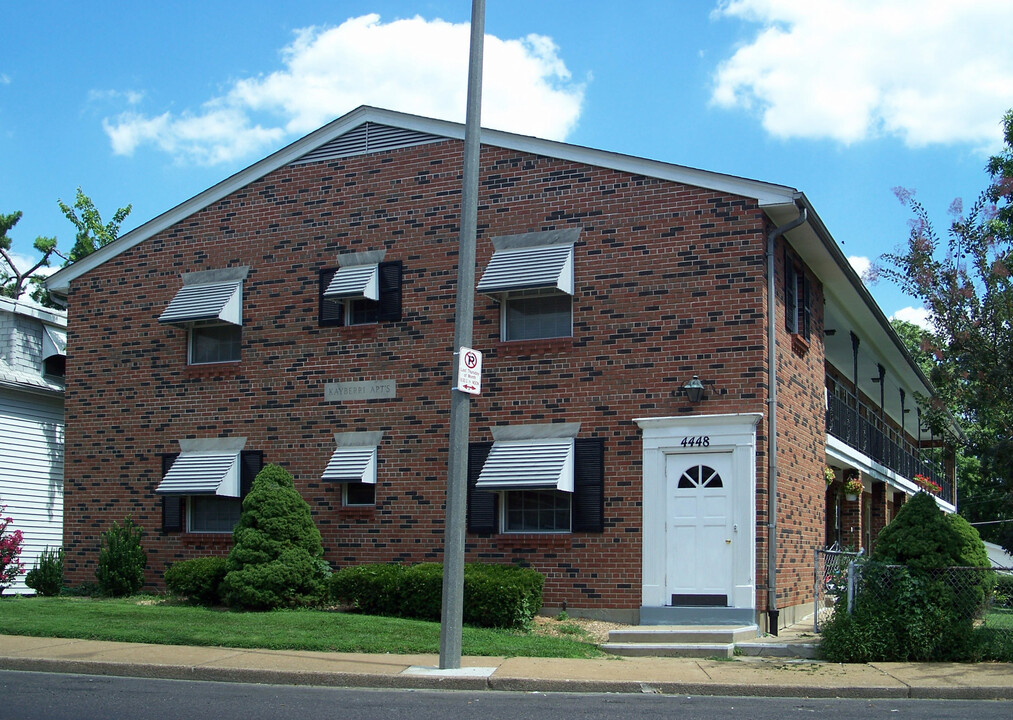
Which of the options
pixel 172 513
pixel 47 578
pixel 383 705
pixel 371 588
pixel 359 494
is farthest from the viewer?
pixel 47 578

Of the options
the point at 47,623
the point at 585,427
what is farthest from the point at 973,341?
the point at 47,623

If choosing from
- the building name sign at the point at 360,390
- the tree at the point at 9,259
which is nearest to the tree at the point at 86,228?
the tree at the point at 9,259

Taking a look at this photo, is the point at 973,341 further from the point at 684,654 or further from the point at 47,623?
the point at 47,623

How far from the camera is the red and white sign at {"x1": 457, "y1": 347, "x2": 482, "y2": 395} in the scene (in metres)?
11.0

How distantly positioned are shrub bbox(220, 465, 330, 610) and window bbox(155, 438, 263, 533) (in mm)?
1531

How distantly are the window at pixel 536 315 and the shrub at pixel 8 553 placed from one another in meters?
10.3

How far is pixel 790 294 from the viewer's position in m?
16.2

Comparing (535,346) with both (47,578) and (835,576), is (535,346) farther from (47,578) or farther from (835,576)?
(47,578)

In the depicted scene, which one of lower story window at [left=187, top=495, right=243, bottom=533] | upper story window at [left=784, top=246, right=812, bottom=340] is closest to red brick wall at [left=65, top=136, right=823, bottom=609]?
lower story window at [left=187, top=495, right=243, bottom=533]

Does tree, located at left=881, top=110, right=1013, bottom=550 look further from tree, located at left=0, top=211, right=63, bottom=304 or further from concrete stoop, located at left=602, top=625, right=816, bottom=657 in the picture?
tree, located at left=0, top=211, right=63, bottom=304

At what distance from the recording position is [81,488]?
62.4 feet

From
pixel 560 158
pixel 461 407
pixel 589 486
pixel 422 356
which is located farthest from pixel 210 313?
pixel 461 407

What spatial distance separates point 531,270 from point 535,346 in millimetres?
1130

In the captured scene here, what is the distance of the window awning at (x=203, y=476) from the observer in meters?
17.3
